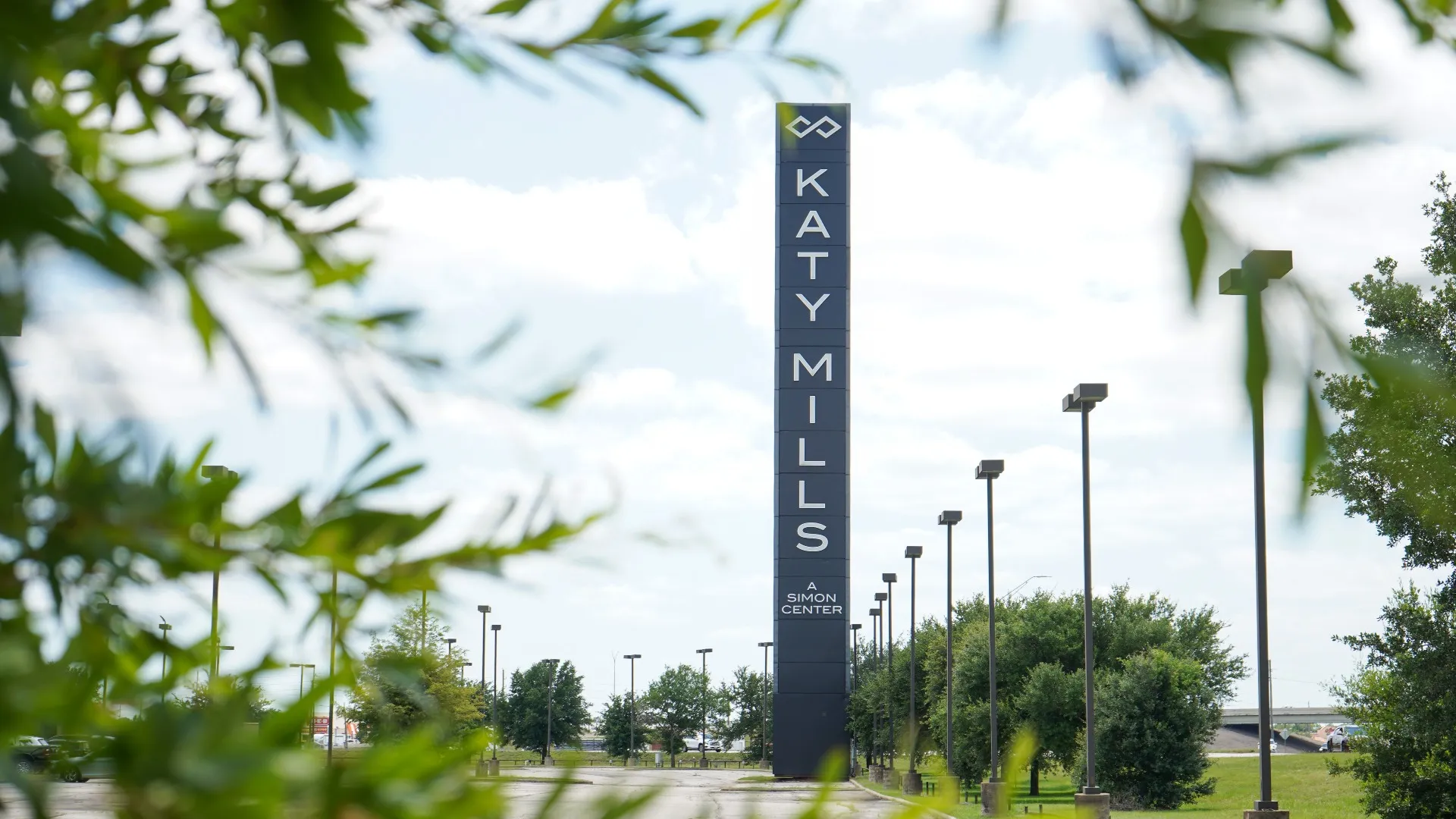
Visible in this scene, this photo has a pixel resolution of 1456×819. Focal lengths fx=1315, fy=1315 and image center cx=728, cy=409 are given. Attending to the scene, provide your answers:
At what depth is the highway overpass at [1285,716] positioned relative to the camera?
4562 inches

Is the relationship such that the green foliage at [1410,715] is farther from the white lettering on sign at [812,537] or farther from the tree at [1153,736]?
the white lettering on sign at [812,537]

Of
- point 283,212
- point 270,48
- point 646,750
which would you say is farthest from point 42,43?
point 646,750

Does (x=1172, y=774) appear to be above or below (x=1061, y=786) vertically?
above

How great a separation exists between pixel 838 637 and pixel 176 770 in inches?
2375

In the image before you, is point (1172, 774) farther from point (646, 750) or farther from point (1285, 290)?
point (646, 750)

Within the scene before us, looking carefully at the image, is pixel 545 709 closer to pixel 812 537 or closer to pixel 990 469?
pixel 812 537

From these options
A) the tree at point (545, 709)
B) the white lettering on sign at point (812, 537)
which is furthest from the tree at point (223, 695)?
the tree at point (545, 709)

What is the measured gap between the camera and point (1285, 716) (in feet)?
413

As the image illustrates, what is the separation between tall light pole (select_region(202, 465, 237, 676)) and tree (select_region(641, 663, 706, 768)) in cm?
9951

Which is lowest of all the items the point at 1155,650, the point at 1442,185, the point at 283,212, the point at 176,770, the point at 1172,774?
the point at 1172,774

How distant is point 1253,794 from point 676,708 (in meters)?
58.2

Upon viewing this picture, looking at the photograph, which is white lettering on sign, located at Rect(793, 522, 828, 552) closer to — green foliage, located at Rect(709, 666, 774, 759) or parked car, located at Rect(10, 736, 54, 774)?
green foliage, located at Rect(709, 666, 774, 759)

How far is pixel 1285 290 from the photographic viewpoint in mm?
1222

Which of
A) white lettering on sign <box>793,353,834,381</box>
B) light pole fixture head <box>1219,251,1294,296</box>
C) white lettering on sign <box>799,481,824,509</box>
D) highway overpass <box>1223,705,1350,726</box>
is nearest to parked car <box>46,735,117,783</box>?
light pole fixture head <box>1219,251,1294,296</box>
